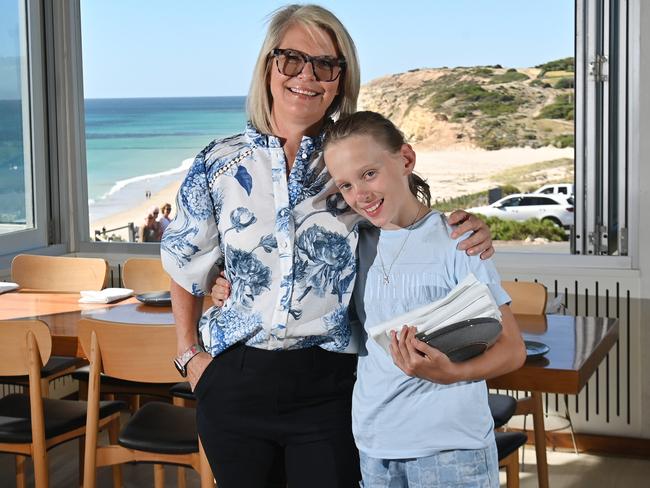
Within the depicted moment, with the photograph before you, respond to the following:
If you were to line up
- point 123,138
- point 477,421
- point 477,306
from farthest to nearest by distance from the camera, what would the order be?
point 123,138 → point 477,421 → point 477,306

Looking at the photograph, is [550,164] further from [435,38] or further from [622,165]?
[435,38]

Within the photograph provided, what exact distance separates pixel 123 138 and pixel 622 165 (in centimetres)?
269

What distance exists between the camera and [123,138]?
5449 mm

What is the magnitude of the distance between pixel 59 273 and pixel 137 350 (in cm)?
173

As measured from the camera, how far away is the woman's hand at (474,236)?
1675mm

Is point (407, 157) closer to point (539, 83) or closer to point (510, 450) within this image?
point (510, 450)

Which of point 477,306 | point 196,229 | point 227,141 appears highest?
point 227,141

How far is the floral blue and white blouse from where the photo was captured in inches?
71.8

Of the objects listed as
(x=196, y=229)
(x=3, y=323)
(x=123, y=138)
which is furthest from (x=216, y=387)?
(x=123, y=138)

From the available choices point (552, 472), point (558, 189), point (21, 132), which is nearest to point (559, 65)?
point (558, 189)

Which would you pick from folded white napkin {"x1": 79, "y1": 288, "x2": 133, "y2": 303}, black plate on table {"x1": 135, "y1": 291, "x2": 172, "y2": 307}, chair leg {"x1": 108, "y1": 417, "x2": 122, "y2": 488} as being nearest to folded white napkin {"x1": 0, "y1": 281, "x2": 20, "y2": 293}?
folded white napkin {"x1": 79, "y1": 288, "x2": 133, "y2": 303}

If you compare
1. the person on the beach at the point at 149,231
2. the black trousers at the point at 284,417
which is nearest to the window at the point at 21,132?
the person on the beach at the point at 149,231

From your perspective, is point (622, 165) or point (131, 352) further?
point (622, 165)

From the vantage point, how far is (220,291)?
1937 mm
